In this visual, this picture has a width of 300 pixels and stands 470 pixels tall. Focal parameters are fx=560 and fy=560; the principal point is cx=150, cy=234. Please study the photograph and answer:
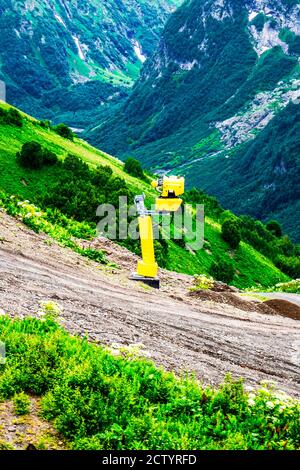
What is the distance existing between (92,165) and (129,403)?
57.5 metres

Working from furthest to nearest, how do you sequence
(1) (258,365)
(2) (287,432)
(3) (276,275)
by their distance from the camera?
1. (3) (276,275)
2. (1) (258,365)
3. (2) (287,432)

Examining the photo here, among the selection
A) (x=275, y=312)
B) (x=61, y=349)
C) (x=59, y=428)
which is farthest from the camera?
(x=275, y=312)

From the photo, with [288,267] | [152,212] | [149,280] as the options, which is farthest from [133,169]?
[152,212]

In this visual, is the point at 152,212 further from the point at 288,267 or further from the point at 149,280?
the point at 288,267

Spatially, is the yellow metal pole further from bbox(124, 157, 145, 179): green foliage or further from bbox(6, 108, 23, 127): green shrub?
bbox(124, 157, 145, 179): green foliage

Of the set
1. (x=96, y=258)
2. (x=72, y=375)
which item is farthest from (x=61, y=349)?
(x=96, y=258)

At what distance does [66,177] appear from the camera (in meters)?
51.5

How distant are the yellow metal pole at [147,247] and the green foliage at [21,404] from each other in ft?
41.5

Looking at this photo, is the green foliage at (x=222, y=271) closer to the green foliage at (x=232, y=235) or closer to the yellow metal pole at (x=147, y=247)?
the green foliage at (x=232, y=235)

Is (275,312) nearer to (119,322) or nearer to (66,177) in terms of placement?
(119,322)

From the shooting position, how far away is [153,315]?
17000 mm

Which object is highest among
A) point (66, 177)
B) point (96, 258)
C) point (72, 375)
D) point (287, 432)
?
point (66, 177)

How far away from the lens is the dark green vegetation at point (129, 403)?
9016 millimetres

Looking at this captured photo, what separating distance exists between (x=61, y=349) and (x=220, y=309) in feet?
40.7
